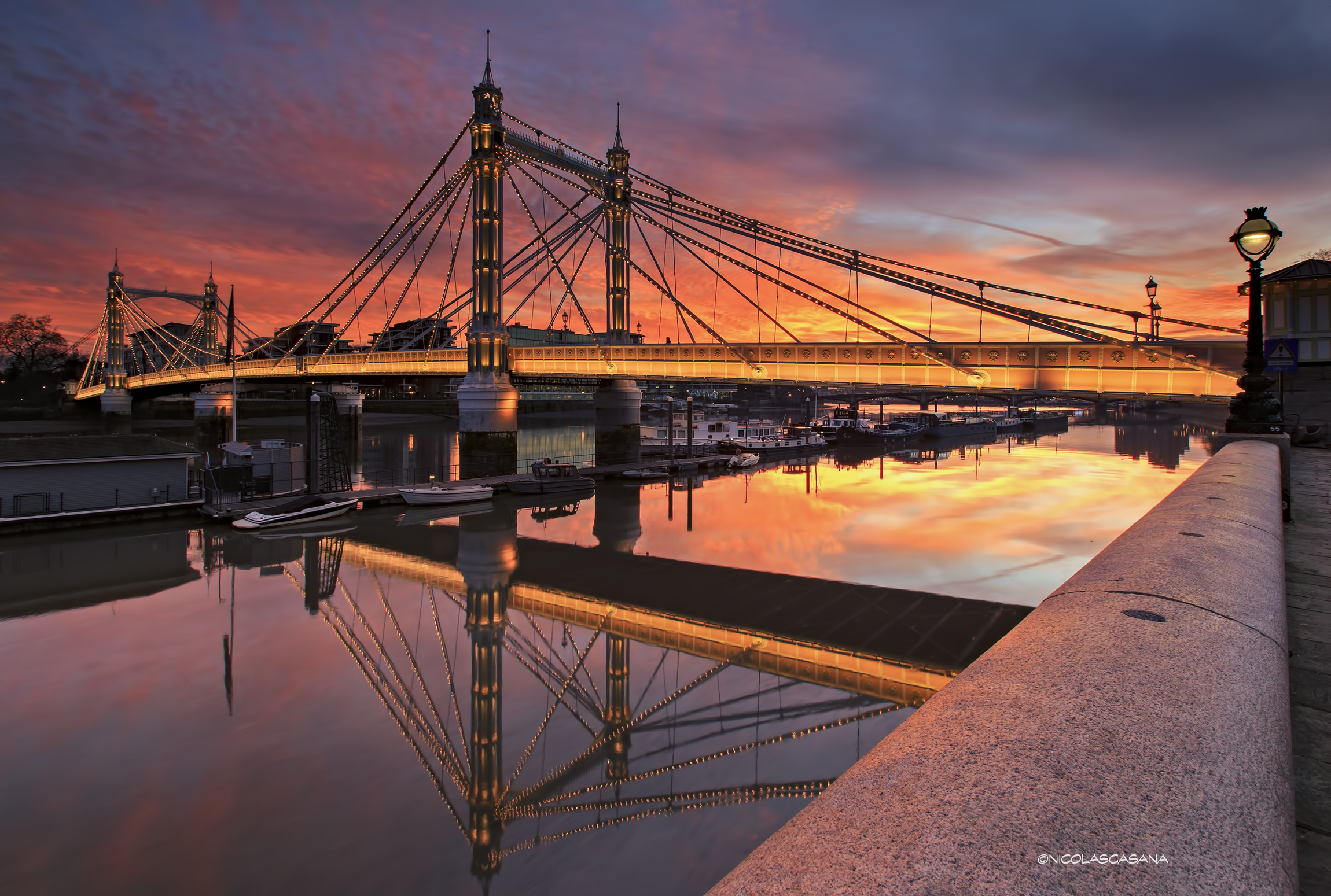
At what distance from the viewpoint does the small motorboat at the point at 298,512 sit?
27.8 metres

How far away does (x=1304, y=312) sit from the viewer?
15.5 meters

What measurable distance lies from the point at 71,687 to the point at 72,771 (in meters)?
3.99

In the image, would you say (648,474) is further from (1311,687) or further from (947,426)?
(947,426)

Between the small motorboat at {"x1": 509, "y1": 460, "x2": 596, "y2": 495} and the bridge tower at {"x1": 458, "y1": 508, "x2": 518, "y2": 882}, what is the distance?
631cm

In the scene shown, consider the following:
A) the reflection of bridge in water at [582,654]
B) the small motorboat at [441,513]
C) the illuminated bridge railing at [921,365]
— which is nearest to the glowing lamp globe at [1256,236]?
the reflection of bridge in water at [582,654]

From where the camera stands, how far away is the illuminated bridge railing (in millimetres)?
27125

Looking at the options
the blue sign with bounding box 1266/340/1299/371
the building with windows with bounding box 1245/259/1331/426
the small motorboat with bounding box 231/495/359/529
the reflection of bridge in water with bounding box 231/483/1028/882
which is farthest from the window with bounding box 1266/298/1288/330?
the small motorboat with bounding box 231/495/359/529

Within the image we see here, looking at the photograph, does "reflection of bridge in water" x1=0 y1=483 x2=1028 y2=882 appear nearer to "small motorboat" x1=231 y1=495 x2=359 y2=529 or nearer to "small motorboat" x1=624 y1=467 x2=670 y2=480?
"small motorboat" x1=231 y1=495 x2=359 y2=529

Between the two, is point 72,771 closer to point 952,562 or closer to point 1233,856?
point 1233,856

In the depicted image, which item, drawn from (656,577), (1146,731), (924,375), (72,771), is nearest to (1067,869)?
(1146,731)

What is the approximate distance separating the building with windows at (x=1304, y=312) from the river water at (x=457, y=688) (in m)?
8.34

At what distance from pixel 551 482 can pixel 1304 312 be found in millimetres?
30661

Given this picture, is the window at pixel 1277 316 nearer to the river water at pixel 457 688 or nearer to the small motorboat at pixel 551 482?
the river water at pixel 457 688

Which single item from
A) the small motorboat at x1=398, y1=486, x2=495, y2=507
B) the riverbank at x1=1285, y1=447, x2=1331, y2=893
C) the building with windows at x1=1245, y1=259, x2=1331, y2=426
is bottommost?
the small motorboat at x1=398, y1=486, x2=495, y2=507
